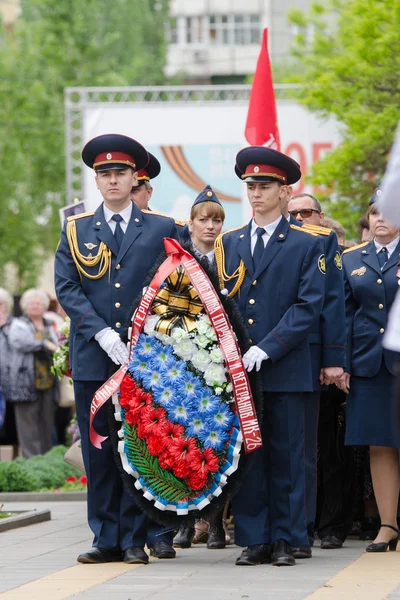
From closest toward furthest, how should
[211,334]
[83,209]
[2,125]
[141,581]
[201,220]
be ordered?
[141,581] < [211,334] < [201,220] < [83,209] < [2,125]

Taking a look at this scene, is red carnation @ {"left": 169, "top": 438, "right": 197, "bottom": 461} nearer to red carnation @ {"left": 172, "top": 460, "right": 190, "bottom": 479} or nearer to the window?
red carnation @ {"left": 172, "top": 460, "right": 190, "bottom": 479}

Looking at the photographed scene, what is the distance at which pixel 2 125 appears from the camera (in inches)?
1842

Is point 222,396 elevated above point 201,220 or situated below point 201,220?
below

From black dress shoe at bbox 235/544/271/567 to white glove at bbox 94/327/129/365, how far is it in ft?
4.01

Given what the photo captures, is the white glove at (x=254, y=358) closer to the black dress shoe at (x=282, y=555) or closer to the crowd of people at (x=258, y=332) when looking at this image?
the crowd of people at (x=258, y=332)

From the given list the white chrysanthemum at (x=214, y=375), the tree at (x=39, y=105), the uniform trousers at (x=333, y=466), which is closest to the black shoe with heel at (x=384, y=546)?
the uniform trousers at (x=333, y=466)

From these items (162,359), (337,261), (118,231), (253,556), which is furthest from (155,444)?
(337,261)

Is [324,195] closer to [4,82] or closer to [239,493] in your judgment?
[239,493]

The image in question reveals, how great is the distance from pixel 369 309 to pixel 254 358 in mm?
1367

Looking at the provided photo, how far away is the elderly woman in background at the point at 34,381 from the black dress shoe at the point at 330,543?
23.6ft

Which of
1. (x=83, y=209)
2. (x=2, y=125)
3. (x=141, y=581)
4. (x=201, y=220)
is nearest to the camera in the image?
(x=141, y=581)

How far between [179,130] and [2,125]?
23.4 metres

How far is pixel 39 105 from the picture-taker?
47.2 meters

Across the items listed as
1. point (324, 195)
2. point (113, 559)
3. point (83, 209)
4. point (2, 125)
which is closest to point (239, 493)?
point (113, 559)
